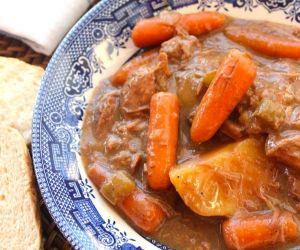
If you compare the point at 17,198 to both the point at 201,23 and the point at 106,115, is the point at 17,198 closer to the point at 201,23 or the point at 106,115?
the point at 106,115

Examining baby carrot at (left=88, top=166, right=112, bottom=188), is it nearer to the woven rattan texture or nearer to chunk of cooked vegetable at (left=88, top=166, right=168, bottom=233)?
chunk of cooked vegetable at (left=88, top=166, right=168, bottom=233)

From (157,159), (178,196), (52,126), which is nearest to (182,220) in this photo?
(178,196)

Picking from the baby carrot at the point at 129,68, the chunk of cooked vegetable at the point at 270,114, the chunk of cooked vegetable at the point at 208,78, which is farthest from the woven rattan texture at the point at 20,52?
the chunk of cooked vegetable at the point at 270,114

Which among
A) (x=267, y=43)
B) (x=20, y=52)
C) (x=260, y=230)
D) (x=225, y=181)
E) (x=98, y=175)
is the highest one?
(x=267, y=43)

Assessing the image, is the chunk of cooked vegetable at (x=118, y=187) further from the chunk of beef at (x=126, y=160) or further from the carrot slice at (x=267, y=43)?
the carrot slice at (x=267, y=43)

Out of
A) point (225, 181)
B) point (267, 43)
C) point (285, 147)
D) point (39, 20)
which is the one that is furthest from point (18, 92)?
point (285, 147)

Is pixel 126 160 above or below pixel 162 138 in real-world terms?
below

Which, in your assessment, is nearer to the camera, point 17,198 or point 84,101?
point 17,198

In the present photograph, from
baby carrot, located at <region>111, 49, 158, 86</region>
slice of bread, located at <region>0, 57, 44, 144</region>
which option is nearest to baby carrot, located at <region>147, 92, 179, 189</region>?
baby carrot, located at <region>111, 49, 158, 86</region>
